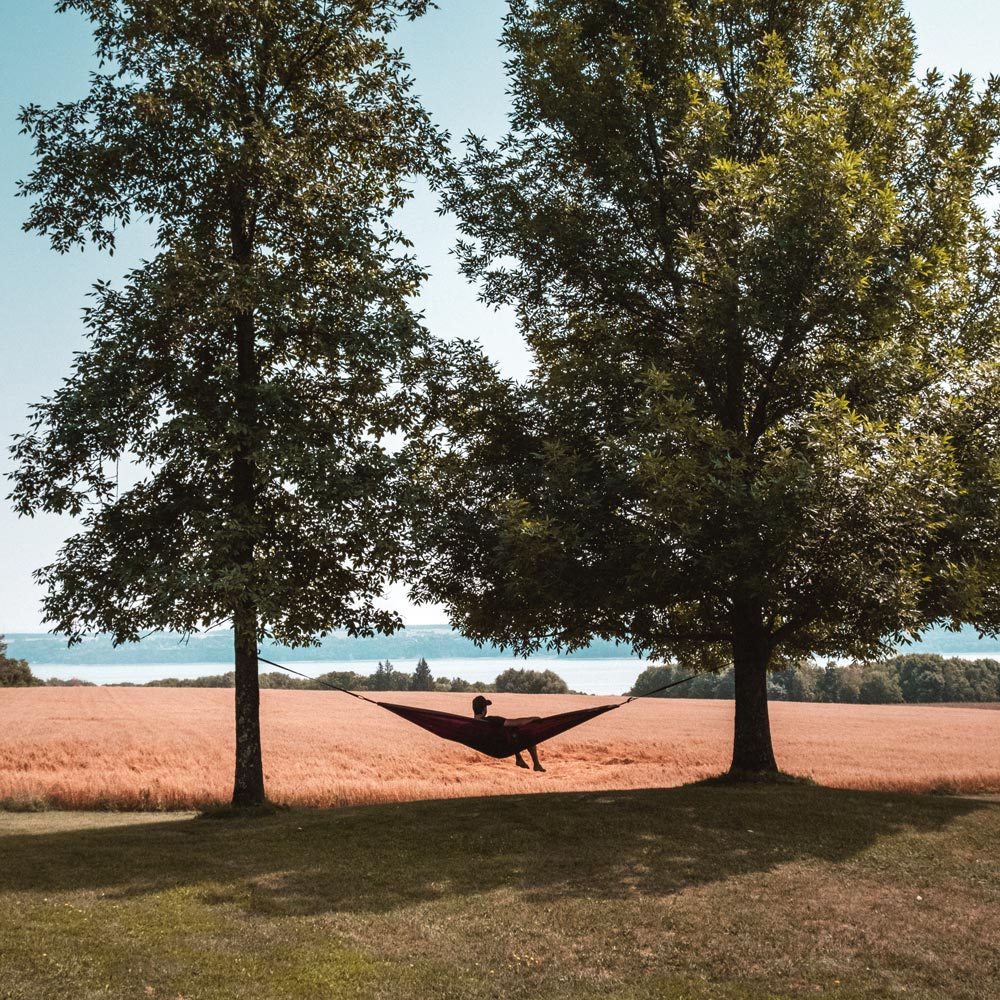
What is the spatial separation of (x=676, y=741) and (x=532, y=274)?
872 inches

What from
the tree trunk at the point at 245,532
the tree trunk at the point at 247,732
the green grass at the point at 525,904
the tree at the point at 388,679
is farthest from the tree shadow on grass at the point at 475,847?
the tree at the point at 388,679

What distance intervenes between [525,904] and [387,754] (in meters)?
20.3

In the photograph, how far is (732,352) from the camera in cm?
1449

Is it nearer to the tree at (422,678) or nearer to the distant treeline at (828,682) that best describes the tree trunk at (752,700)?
the distant treeline at (828,682)

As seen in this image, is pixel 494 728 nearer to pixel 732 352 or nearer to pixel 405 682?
pixel 732 352

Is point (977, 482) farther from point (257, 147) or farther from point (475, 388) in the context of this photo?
point (257, 147)

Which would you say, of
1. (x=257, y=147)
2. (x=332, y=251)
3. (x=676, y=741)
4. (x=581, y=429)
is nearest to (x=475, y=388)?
(x=581, y=429)

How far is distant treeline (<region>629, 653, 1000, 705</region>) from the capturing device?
75438 millimetres

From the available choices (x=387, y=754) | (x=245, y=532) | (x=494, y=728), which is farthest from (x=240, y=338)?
(x=387, y=754)

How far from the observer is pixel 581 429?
1527 centimetres

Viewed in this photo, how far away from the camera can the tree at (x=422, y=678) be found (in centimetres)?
9334

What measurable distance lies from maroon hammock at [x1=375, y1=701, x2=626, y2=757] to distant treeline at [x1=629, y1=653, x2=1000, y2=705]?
60291mm

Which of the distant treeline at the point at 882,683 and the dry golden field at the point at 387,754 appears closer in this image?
the dry golden field at the point at 387,754

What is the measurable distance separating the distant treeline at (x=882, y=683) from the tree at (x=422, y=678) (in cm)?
2401
